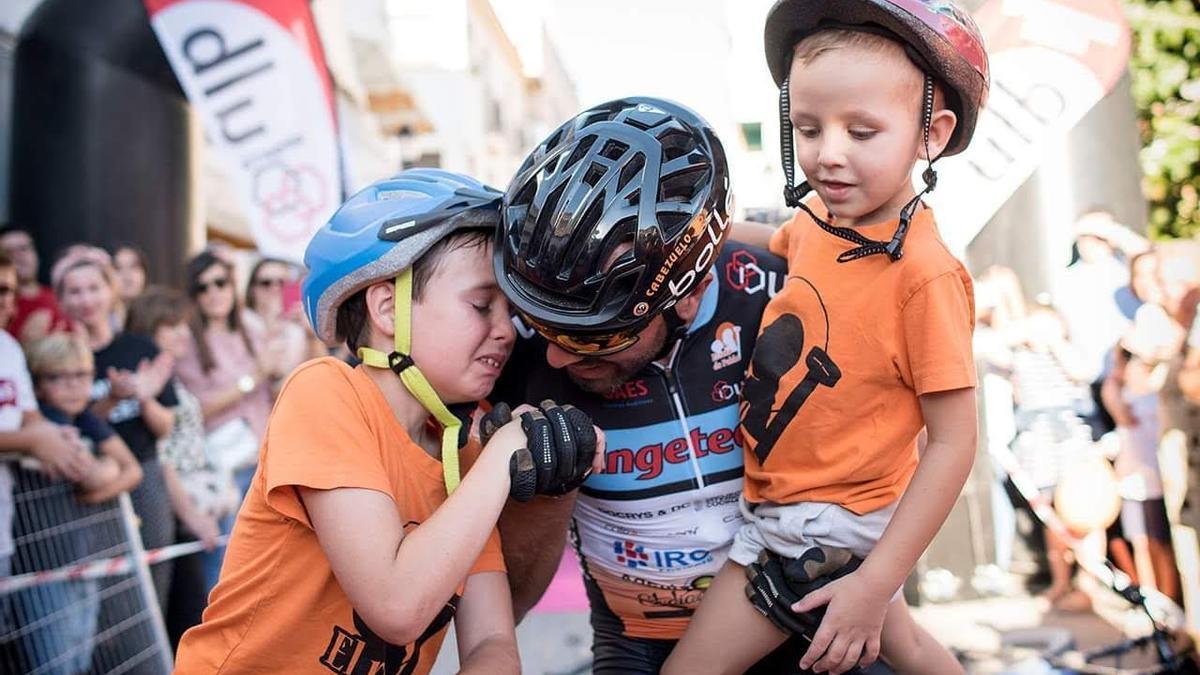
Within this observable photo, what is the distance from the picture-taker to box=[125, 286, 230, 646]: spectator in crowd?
5852mm

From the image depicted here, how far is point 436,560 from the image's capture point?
6.09 feet

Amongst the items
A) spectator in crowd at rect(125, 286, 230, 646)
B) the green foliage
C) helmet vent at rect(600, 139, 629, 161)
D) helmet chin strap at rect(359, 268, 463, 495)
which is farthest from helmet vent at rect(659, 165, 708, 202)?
the green foliage

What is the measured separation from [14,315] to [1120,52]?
665cm

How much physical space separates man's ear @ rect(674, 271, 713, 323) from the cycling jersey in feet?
0.20

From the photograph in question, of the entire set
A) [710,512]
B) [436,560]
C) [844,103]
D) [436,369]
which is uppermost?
[844,103]

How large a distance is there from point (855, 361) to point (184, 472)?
4.98 meters

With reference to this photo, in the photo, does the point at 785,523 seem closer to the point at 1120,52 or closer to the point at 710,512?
the point at 710,512

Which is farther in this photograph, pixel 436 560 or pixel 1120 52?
pixel 1120 52

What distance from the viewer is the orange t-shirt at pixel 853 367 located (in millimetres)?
2012

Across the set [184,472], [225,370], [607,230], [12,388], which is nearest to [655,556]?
[607,230]

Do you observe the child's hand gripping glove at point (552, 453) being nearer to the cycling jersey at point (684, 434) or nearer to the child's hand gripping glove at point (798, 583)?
the cycling jersey at point (684, 434)

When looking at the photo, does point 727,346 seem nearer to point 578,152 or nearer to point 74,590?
point 578,152

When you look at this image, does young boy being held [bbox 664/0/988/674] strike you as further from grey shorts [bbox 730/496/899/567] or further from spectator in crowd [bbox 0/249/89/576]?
spectator in crowd [bbox 0/249/89/576]

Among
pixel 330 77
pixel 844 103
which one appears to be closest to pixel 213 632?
pixel 844 103
